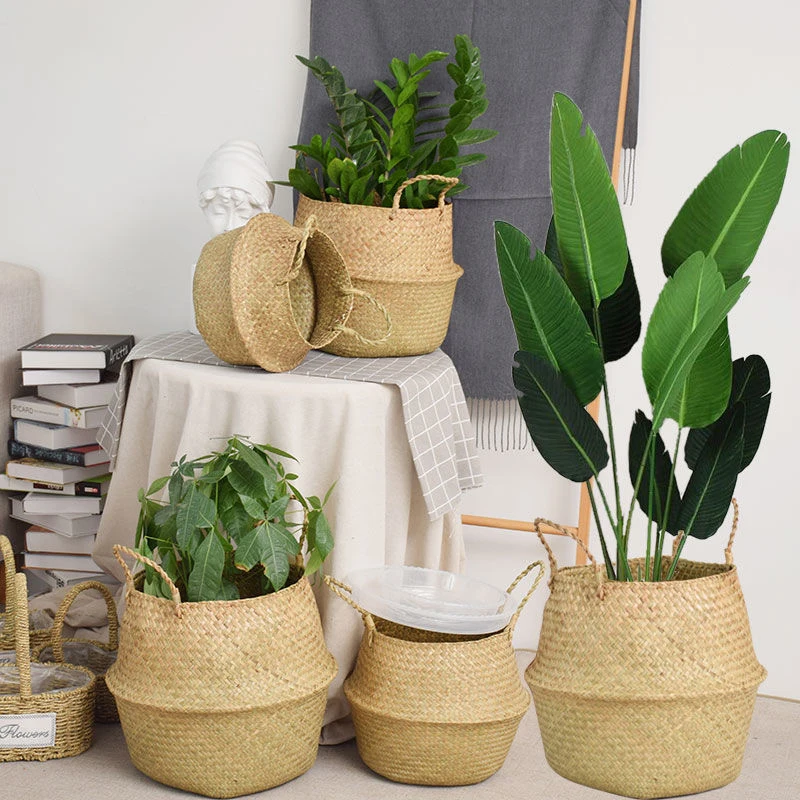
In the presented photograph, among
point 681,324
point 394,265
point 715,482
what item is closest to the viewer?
point 681,324

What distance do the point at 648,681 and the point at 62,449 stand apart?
1.57 m

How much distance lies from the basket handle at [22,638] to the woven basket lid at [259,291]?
0.51 meters

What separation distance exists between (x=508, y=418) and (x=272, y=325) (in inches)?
27.2

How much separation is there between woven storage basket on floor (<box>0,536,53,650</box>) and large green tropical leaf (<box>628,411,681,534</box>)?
3.47 feet

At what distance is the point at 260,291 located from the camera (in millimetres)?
1790

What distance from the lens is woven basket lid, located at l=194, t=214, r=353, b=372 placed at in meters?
1.77

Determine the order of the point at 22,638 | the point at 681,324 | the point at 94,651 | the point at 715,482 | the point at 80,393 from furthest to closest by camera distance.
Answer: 1. the point at 80,393
2. the point at 94,651
3. the point at 22,638
4. the point at 715,482
5. the point at 681,324

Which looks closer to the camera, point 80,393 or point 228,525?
point 228,525

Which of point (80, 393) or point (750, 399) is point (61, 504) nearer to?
point (80, 393)

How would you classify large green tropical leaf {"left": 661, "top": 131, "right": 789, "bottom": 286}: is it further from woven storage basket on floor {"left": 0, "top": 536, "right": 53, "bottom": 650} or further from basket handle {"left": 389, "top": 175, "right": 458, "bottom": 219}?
woven storage basket on floor {"left": 0, "top": 536, "right": 53, "bottom": 650}

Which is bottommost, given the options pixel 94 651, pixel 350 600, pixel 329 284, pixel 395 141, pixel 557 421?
pixel 94 651

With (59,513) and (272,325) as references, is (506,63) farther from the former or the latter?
(59,513)

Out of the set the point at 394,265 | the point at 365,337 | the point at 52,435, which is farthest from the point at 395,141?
the point at 52,435

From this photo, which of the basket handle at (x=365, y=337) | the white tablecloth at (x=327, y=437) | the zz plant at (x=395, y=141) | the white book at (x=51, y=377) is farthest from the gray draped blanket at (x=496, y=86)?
the white book at (x=51, y=377)
